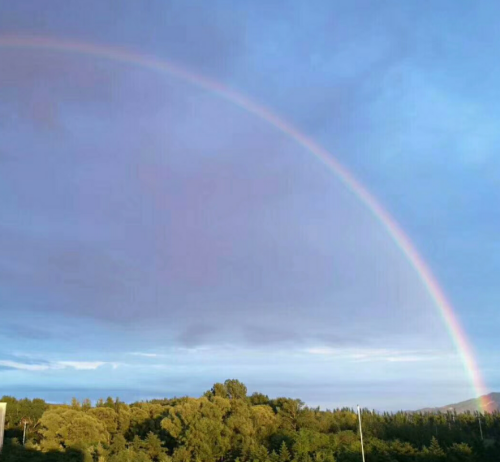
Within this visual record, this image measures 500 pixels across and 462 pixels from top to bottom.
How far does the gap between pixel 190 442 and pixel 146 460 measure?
8.11 meters

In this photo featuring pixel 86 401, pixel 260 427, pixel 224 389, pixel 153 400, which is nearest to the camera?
pixel 260 427

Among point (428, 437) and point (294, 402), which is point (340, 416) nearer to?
point (294, 402)

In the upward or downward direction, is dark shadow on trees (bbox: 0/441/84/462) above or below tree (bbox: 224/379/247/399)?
below

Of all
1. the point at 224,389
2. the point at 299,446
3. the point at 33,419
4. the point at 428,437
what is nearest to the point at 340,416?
the point at 428,437

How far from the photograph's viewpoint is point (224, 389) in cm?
9562

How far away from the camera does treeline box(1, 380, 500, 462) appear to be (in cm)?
5441

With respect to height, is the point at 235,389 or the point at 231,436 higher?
the point at 235,389

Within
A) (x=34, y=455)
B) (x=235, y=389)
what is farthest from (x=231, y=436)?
(x=235, y=389)

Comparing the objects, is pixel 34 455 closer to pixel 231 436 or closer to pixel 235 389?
pixel 231 436

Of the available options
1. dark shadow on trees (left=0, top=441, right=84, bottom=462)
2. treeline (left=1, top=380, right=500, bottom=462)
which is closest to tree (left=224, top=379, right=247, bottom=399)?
treeline (left=1, top=380, right=500, bottom=462)

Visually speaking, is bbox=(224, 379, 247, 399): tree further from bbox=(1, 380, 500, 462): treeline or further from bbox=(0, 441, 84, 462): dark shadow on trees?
bbox=(0, 441, 84, 462): dark shadow on trees

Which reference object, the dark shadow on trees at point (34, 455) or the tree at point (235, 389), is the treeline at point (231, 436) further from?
the tree at point (235, 389)

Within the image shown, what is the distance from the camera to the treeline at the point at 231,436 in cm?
5441

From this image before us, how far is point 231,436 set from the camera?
203 ft
